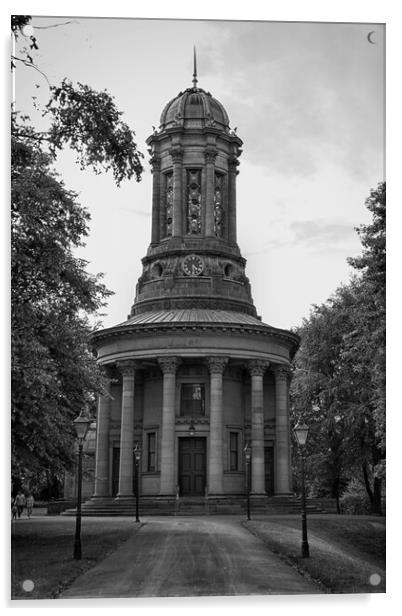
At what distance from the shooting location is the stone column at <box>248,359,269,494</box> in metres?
50.2

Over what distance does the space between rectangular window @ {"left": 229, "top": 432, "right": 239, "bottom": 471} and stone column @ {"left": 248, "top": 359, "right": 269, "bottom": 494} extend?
58.3 inches

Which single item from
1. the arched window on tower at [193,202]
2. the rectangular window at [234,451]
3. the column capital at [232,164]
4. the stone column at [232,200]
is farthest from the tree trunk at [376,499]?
the column capital at [232,164]

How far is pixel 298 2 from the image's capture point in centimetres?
2000

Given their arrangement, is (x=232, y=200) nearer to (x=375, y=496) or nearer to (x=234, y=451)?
(x=234, y=451)

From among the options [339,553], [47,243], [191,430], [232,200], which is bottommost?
[339,553]

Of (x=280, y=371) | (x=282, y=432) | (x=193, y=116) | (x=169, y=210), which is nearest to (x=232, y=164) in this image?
(x=193, y=116)

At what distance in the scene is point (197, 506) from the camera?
4631 centimetres

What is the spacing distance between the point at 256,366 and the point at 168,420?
20.8 feet

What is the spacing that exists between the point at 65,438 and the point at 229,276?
30721 millimetres

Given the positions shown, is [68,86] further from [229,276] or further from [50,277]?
[229,276]

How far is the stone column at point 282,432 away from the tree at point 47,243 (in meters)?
27.9

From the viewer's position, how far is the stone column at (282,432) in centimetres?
5212

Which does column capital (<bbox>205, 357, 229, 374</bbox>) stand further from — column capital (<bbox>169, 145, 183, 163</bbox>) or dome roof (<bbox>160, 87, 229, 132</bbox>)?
dome roof (<bbox>160, 87, 229, 132</bbox>)

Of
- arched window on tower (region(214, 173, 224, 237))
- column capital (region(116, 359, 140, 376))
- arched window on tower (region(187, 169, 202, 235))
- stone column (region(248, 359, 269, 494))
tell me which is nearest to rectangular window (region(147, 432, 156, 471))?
column capital (region(116, 359, 140, 376))
